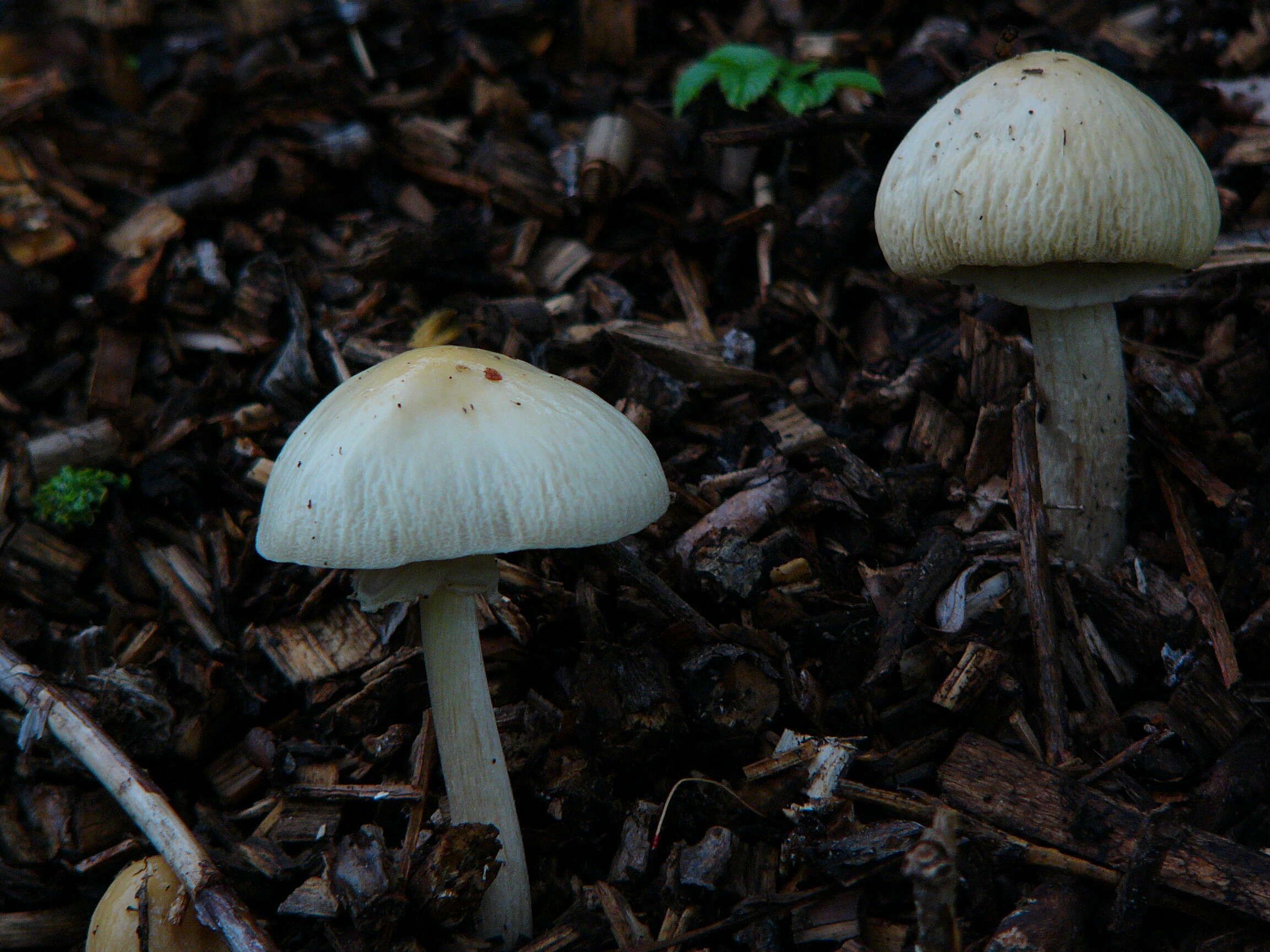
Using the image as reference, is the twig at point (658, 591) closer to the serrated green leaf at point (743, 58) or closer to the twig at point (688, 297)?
the twig at point (688, 297)

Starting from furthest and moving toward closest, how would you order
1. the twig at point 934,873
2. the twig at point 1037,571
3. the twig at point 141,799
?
the twig at point 1037,571, the twig at point 141,799, the twig at point 934,873

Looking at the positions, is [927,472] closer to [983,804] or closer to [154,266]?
[983,804]

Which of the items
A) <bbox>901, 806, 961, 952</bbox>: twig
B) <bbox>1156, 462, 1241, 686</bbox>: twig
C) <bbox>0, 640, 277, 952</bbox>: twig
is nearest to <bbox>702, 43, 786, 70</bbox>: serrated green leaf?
<bbox>1156, 462, 1241, 686</bbox>: twig

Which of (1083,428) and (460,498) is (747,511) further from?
(460,498)

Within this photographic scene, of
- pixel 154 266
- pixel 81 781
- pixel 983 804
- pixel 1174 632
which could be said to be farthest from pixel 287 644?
pixel 1174 632

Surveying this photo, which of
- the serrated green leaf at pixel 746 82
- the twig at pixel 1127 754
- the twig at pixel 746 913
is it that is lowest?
the twig at pixel 746 913

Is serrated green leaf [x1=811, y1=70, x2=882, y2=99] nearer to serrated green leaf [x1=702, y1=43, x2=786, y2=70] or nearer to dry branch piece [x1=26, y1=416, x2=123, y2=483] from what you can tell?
serrated green leaf [x1=702, y1=43, x2=786, y2=70]

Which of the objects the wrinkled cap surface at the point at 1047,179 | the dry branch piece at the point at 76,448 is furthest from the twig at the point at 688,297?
the dry branch piece at the point at 76,448
